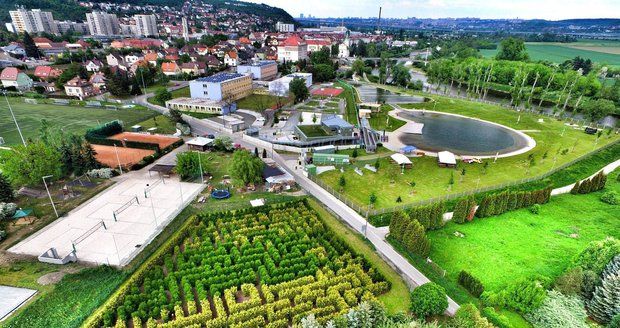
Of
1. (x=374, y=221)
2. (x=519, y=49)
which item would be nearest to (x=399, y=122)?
(x=374, y=221)

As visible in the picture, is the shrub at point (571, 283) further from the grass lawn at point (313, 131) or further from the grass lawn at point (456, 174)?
the grass lawn at point (313, 131)

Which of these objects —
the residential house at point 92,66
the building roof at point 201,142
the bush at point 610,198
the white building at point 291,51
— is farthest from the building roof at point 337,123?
the residential house at point 92,66

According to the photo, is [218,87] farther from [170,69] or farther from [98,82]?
[170,69]

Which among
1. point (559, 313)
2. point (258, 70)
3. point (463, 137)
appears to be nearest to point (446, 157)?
point (463, 137)

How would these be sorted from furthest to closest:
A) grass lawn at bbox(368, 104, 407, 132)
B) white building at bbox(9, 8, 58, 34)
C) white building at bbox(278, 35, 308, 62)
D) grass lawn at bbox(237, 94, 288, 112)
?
white building at bbox(9, 8, 58, 34)
white building at bbox(278, 35, 308, 62)
grass lawn at bbox(237, 94, 288, 112)
grass lawn at bbox(368, 104, 407, 132)

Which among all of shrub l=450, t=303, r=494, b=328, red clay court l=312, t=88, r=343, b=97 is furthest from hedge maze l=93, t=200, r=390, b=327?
red clay court l=312, t=88, r=343, b=97

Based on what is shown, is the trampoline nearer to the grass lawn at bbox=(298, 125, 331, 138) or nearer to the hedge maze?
the hedge maze
